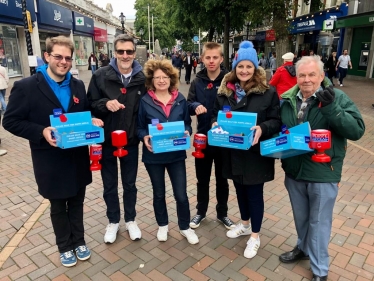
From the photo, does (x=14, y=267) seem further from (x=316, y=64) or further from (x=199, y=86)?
(x=316, y=64)

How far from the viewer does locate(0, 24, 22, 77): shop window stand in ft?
49.9

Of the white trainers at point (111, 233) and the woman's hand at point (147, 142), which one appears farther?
the white trainers at point (111, 233)

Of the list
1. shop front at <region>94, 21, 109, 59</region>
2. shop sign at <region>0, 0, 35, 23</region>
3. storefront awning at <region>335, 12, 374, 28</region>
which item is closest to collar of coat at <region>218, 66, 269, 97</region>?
shop sign at <region>0, 0, 35, 23</region>

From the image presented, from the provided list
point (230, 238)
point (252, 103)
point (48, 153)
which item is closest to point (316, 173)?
point (252, 103)

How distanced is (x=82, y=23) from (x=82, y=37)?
316 centimetres

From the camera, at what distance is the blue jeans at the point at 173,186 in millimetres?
3119

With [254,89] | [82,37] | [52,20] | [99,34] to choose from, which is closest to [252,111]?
[254,89]

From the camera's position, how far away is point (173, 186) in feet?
10.5

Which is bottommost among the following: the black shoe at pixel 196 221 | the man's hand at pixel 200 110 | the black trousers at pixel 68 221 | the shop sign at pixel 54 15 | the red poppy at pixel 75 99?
the black shoe at pixel 196 221

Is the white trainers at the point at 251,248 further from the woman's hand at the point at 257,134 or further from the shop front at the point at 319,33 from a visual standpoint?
the shop front at the point at 319,33

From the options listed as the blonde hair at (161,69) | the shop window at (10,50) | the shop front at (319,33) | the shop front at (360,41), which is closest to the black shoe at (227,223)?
the blonde hair at (161,69)

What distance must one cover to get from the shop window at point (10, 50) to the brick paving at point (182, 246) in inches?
531

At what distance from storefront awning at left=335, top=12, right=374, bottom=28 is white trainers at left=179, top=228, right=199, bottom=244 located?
18.3 m

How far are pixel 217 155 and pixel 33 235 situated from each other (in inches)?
90.0
